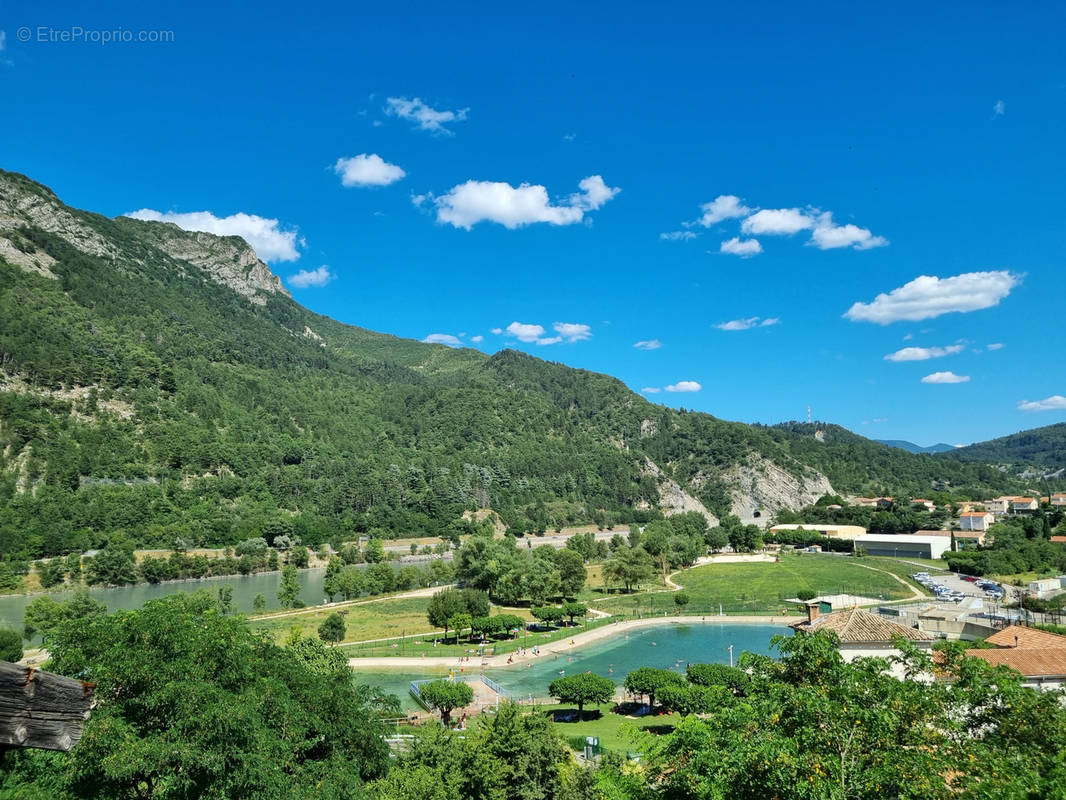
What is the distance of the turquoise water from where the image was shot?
4147 centimetres

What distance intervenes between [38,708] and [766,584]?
81569 millimetres

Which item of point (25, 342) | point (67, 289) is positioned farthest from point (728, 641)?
point (67, 289)

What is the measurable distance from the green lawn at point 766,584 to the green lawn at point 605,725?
1217 inches

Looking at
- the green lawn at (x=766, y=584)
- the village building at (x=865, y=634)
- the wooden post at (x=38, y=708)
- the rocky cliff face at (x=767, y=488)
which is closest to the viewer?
the wooden post at (x=38, y=708)

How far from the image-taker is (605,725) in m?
32.7

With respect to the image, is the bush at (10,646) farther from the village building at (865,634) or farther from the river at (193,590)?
the village building at (865,634)

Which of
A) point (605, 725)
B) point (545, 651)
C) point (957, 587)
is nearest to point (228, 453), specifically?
point (545, 651)

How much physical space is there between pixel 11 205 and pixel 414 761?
22280 centimetres

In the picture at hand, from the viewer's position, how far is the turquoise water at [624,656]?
41.5 m

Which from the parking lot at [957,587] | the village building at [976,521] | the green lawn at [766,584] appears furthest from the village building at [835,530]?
the parking lot at [957,587]

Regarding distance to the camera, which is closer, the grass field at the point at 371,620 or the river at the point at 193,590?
the grass field at the point at 371,620

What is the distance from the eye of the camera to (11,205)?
183 meters

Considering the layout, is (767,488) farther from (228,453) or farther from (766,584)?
(228,453)

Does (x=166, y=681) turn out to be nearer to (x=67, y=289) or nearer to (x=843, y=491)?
(x=67, y=289)
